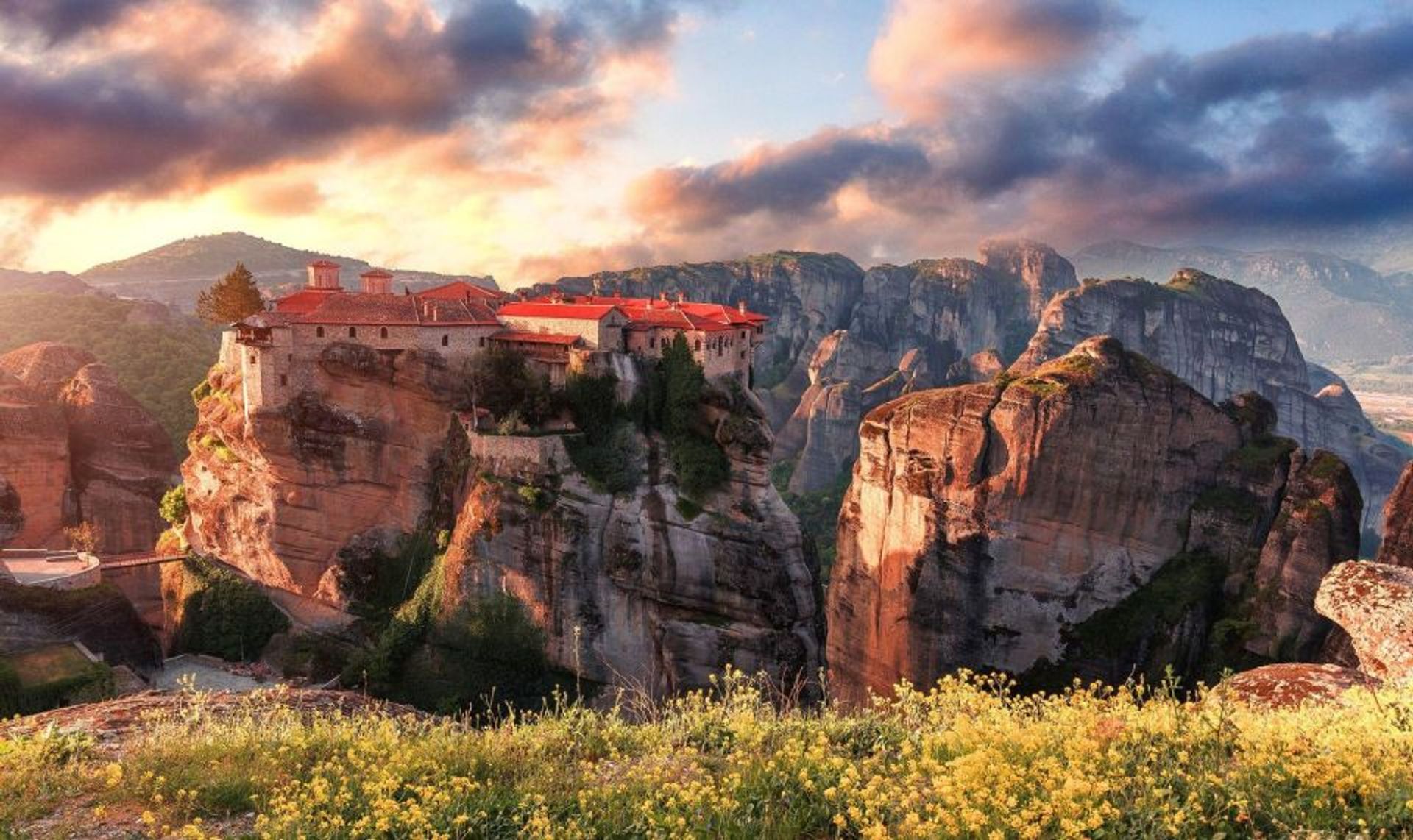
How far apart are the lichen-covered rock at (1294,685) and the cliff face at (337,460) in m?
36.5

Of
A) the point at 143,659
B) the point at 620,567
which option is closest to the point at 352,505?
the point at 143,659

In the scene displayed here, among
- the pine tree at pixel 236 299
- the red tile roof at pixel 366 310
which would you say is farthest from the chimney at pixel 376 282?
the pine tree at pixel 236 299

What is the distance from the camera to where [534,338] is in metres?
43.2

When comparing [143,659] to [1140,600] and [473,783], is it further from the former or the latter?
[1140,600]

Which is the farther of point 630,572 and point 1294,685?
point 630,572

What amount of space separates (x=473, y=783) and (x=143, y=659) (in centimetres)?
4107

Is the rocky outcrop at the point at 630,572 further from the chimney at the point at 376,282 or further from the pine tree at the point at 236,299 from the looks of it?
the pine tree at the point at 236,299

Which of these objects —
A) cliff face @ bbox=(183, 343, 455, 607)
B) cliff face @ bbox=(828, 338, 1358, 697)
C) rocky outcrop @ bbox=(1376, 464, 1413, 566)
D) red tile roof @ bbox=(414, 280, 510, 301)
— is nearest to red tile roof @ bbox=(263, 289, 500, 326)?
cliff face @ bbox=(183, 343, 455, 607)

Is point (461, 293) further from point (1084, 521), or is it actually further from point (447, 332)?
→ point (1084, 521)

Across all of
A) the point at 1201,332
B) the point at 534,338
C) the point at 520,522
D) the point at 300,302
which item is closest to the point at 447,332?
the point at 534,338

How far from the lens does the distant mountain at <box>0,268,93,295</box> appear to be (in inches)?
4978

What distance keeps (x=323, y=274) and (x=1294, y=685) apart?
52.2 m

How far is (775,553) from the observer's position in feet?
130

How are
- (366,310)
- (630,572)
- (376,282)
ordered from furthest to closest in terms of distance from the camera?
(376,282)
(366,310)
(630,572)
